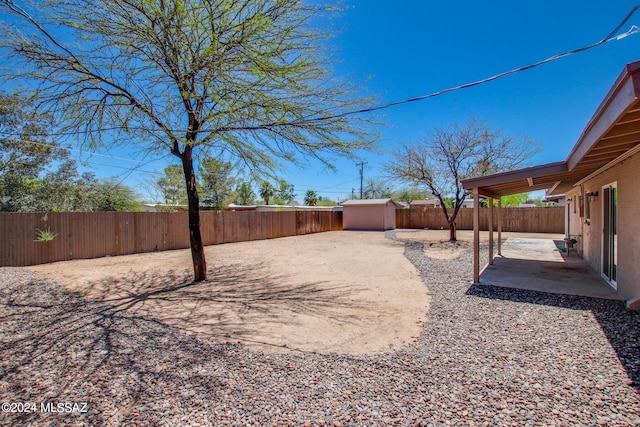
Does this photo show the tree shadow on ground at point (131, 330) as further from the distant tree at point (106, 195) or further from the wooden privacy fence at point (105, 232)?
the distant tree at point (106, 195)

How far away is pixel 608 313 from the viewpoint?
13.1 feet

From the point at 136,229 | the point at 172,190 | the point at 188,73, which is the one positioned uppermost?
the point at 188,73

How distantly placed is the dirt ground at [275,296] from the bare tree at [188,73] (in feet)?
8.53

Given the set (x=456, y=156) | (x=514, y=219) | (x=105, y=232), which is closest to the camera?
(x=105, y=232)

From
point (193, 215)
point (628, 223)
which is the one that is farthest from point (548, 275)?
point (193, 215)

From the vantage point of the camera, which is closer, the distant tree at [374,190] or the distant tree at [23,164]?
the distant tree at [23,164]

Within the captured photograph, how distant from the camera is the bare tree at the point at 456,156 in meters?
13.6

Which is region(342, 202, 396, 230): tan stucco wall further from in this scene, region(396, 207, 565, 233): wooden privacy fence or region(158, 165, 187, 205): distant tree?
region(158, 165, 187, 205): distant tree

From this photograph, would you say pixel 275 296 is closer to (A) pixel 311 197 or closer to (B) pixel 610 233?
(B) pixel 610 233

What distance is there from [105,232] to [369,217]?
52.2ft

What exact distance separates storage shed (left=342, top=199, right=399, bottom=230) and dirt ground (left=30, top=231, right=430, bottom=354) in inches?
478

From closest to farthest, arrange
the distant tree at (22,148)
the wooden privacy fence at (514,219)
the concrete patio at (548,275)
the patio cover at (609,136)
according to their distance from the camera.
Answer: the patio cover at (609,136) < the concrete patio at (548,275) < the distant tree at (22,148) < the wooden privacy fence at (514,219)

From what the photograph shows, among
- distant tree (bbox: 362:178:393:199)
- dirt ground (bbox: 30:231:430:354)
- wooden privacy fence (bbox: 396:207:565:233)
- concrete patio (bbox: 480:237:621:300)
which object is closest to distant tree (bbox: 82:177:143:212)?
dirt ground (bbox: 30:231:430:354)

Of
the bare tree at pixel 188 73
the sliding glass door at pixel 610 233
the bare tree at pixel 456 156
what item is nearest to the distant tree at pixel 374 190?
the bare tree at pixel 456 156
